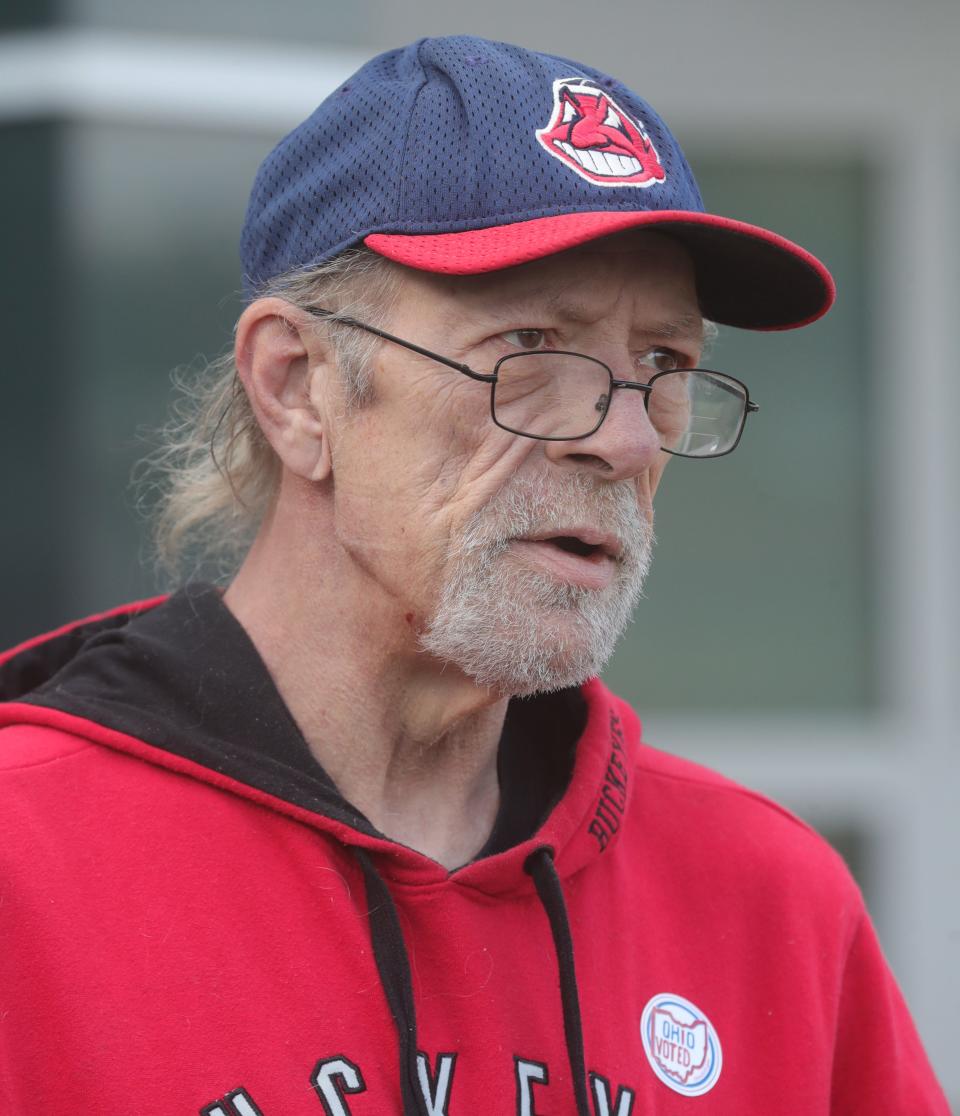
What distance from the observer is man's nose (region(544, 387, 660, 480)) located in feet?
6.25

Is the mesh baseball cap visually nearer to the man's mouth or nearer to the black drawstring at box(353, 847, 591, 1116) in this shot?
the man's mouth

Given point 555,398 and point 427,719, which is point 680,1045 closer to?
point 427,719

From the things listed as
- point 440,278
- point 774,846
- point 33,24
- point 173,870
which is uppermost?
point 33,24

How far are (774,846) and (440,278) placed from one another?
1.00 m

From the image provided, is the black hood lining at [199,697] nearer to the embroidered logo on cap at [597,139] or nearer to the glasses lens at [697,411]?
the glasses lens at [697,411]

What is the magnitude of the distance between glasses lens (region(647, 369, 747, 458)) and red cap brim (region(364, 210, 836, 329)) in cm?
12

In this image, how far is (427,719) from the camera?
2049mm

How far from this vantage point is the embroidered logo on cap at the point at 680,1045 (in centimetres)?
195

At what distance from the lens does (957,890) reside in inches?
222

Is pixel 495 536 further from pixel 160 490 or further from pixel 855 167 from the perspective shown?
pixel 855 167

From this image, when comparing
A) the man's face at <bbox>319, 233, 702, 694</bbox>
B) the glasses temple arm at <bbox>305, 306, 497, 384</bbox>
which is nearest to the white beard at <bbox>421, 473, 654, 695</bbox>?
the man's face at <bbox>319, 233, 702, 694</bbox>

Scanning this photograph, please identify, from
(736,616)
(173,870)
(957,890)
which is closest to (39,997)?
(173,870)

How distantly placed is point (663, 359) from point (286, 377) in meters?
0.51

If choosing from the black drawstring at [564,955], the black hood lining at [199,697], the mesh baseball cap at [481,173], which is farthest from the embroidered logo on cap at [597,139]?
the black drawstring at [564,955]
